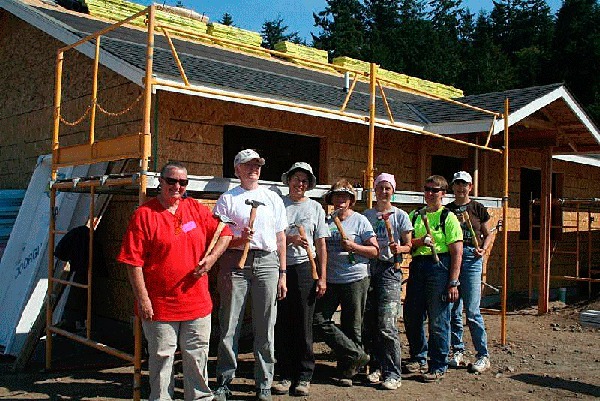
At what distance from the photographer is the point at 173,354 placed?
15.2ft

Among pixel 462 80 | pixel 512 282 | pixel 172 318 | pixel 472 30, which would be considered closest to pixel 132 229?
pixel 172 318

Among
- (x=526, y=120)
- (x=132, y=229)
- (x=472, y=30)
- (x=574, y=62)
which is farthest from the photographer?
(x=472, y=30)

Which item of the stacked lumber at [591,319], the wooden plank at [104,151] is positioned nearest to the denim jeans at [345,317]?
the wooden plank at [104,151]

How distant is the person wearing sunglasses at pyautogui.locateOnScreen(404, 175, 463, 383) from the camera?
6098 mm

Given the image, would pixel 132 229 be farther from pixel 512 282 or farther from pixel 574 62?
pixel 574 62

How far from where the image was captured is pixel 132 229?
4.48 m


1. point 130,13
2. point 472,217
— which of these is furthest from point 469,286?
point 130,13

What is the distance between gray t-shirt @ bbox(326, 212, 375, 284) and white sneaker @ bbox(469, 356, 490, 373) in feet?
5.65

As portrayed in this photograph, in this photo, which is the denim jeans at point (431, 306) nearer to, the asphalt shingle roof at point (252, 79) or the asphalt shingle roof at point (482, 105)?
the asphalt shingle roof at point (252, 79)

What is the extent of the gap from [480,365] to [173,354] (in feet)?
11.3

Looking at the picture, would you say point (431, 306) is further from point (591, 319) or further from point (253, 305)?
point (253, 305)

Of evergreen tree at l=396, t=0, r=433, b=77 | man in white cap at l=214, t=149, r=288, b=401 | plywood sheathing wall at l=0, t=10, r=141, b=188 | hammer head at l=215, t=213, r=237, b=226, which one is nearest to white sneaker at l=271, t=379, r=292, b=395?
man in white cap at l=214, t=149, r=288, b=401

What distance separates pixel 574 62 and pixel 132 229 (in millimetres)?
32083

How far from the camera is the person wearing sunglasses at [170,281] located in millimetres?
4480
